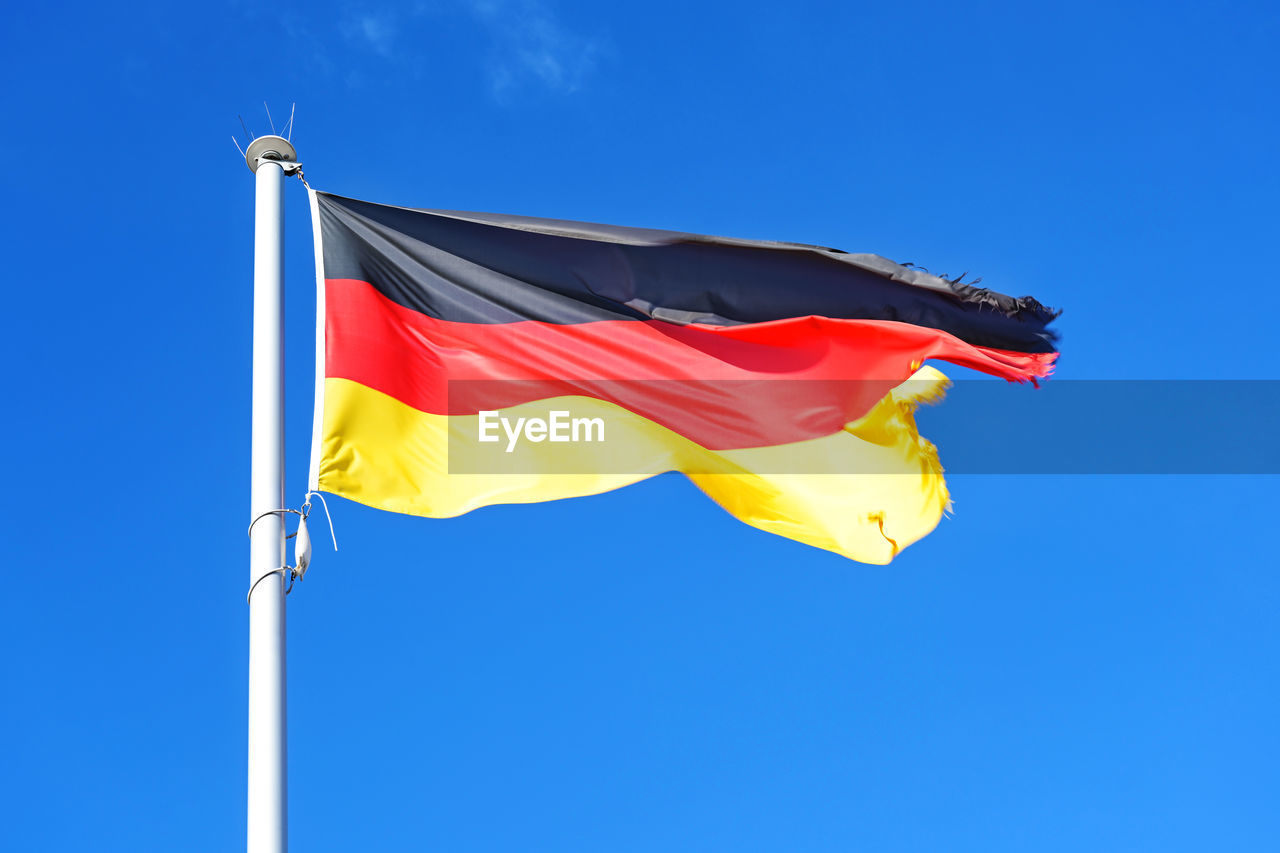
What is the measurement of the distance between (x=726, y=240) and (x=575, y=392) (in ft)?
5.85

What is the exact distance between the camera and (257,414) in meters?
7.76

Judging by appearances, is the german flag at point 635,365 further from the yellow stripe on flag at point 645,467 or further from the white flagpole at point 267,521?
the white flagpole at point 267,521

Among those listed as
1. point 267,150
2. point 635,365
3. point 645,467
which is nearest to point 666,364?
point 635,365

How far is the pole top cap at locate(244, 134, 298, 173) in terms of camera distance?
866 centimetres

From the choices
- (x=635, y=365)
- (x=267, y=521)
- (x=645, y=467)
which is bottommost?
(x=267, y=521)

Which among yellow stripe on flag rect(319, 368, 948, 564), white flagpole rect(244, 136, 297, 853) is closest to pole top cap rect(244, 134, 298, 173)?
white flagpole rect(244, 136, 297, 853)

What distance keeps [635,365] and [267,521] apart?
3311 millimetres

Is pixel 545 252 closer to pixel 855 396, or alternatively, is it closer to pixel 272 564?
pixel 855 396

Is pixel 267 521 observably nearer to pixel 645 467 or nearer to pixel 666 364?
pixel 645 467

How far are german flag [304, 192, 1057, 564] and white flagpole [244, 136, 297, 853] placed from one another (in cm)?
46

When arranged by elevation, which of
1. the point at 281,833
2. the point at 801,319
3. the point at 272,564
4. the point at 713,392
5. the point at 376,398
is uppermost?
the point at 801,319

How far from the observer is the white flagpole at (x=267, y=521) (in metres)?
6.89

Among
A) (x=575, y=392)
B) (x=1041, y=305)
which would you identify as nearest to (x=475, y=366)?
(x=575, y=392)

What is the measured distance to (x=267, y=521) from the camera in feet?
24.6
